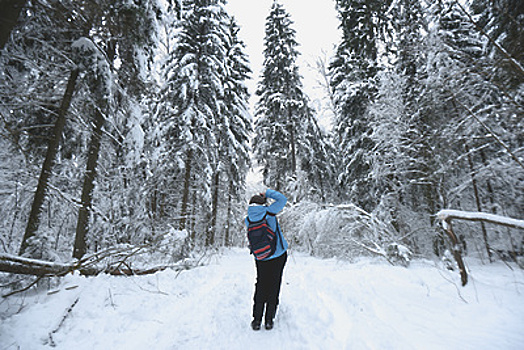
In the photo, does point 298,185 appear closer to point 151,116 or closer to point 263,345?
point 151,116

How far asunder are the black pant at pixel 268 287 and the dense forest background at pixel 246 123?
3.30 meters

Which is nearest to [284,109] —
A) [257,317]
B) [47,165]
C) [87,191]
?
[87,191]

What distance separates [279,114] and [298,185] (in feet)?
18.6

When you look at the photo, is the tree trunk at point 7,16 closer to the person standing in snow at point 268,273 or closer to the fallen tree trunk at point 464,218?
the person standing in snow at point 268,273

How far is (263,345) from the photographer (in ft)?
9.39

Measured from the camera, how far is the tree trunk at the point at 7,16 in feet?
10.8

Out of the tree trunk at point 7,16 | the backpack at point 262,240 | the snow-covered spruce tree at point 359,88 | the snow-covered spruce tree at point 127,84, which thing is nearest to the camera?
the tree trunk at point 7,16

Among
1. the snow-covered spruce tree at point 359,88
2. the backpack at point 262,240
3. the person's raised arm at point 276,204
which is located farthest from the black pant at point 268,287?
the snow-covered spruce tree at point 359,88

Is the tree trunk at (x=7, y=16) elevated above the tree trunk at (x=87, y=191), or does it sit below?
above

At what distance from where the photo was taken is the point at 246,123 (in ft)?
60.2

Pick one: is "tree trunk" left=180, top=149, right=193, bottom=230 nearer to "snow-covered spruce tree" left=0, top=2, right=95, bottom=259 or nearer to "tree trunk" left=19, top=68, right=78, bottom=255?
"snow-covered spruce tree" left=0, top=2, right=95, bottom=259

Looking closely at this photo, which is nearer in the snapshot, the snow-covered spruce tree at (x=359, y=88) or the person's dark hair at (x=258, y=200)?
the person's dark hair at (x=258, y=200)

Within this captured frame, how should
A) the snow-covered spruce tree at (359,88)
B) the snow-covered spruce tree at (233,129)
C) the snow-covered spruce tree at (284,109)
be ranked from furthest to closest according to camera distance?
the snow-covered spruce tree at (284,109) → the snow-covered spruce tree at (233,129) → the snow-covered spruce tree at (359,88)

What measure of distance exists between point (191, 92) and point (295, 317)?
10.6 m
